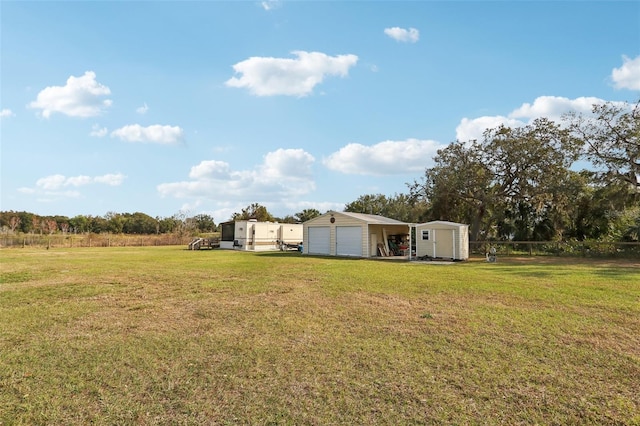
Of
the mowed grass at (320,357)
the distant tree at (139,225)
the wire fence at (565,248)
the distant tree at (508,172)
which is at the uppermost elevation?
the distant tree at (508,172)

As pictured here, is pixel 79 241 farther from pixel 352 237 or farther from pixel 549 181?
pixel 549 181

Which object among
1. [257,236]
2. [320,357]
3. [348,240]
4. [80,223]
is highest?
[80,223]

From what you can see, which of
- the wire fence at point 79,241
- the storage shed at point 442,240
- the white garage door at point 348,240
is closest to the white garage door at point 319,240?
the white garage door at point 348,240

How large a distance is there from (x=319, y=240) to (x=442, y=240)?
7.59m

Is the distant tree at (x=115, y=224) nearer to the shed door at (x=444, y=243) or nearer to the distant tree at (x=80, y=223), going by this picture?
the distant tree at (x=80, y=223)

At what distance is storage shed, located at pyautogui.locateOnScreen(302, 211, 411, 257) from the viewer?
2086 cm

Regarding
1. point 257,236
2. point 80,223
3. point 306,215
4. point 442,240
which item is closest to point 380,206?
point 306,215

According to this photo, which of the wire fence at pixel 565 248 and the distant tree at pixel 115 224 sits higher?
the distant tree at pixel 115 224

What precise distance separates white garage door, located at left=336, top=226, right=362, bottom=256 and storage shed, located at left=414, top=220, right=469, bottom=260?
10.9 feet

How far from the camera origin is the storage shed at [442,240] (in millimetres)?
18422

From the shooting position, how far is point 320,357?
4246mm

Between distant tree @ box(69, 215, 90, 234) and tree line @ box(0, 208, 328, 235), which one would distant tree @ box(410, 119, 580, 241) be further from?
distant tree @ box(69, 215, 90, 234)

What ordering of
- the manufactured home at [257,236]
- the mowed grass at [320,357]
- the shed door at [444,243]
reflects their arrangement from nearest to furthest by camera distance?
the mowed grass at [320,357] → the shed door at [444,243] → the manufactured home at [257,236]

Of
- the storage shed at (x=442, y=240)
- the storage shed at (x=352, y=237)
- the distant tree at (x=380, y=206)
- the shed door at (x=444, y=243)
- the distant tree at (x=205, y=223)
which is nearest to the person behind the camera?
the storage shed at (x=442, y=240)
